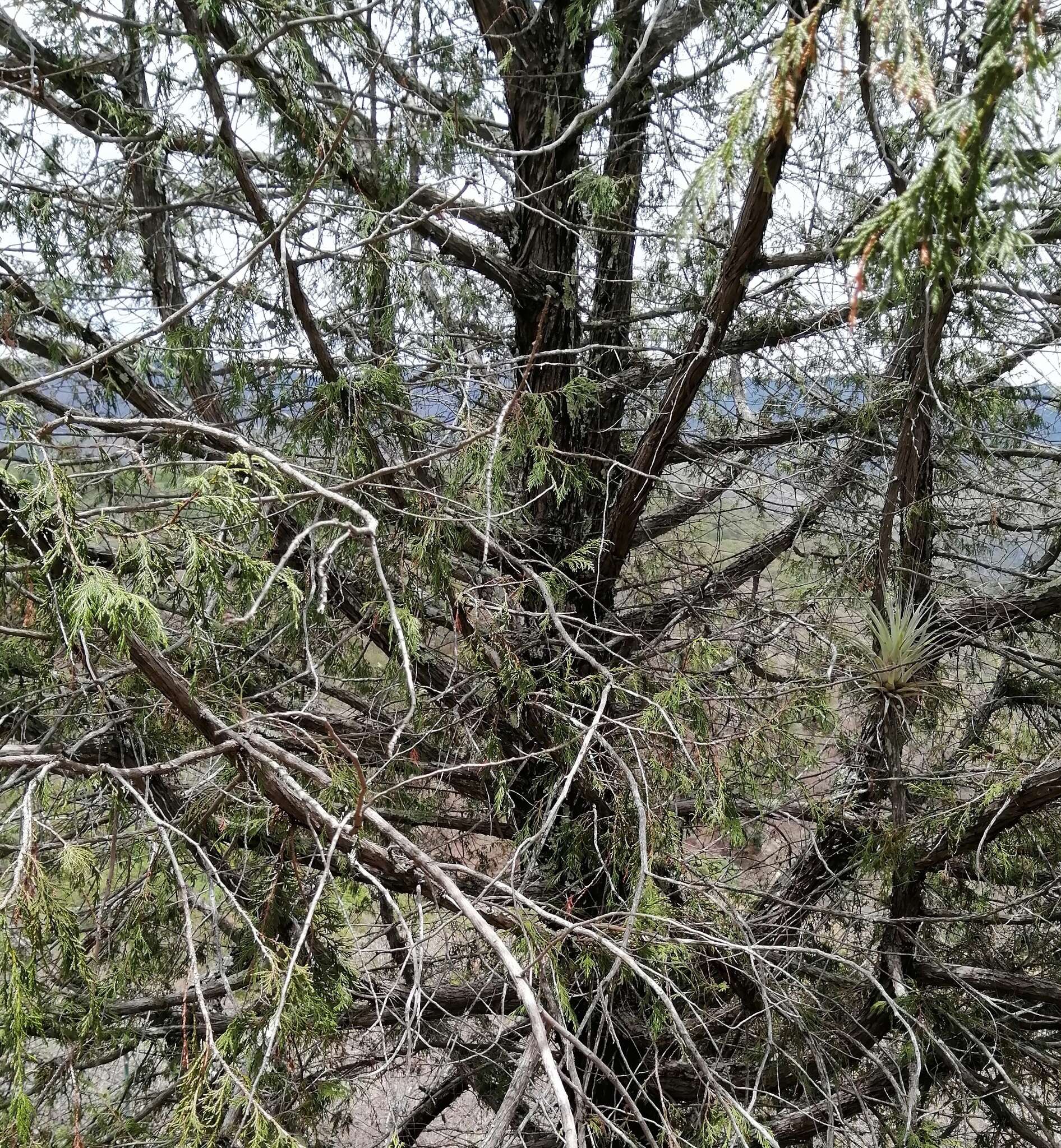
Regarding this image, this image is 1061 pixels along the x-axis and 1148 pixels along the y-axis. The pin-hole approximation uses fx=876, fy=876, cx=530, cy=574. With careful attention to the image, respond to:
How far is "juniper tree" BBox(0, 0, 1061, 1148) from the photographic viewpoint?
2727 millimetres

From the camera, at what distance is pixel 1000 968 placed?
3.71 m

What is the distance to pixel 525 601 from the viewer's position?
4105mm

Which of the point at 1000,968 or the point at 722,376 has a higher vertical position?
the point at 722,376

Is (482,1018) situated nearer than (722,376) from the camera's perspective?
Yes

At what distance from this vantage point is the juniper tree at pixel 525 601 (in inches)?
107

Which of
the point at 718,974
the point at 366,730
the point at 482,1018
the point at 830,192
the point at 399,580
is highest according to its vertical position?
the point at 830,192

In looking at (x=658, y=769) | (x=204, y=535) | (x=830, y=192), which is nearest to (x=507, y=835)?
(x=658, y=769)

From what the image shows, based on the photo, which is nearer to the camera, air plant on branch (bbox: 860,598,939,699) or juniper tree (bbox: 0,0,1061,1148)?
juniper tree (bbox: 0,0,1061,1148)

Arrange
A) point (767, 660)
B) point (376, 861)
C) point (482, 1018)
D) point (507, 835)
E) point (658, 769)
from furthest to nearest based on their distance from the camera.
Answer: point (767, 660) → point (507, 835) → point (482, 1018) → point (658, 769) → point (376, 861)

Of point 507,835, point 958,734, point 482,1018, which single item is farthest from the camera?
point 958,734

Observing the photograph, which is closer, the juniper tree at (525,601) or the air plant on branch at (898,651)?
the juniper tree at (525,601)

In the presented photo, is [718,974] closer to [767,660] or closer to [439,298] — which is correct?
[767,660]

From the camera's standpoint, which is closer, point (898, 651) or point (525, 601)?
point (898, 651)

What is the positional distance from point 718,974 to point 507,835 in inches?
48.8
